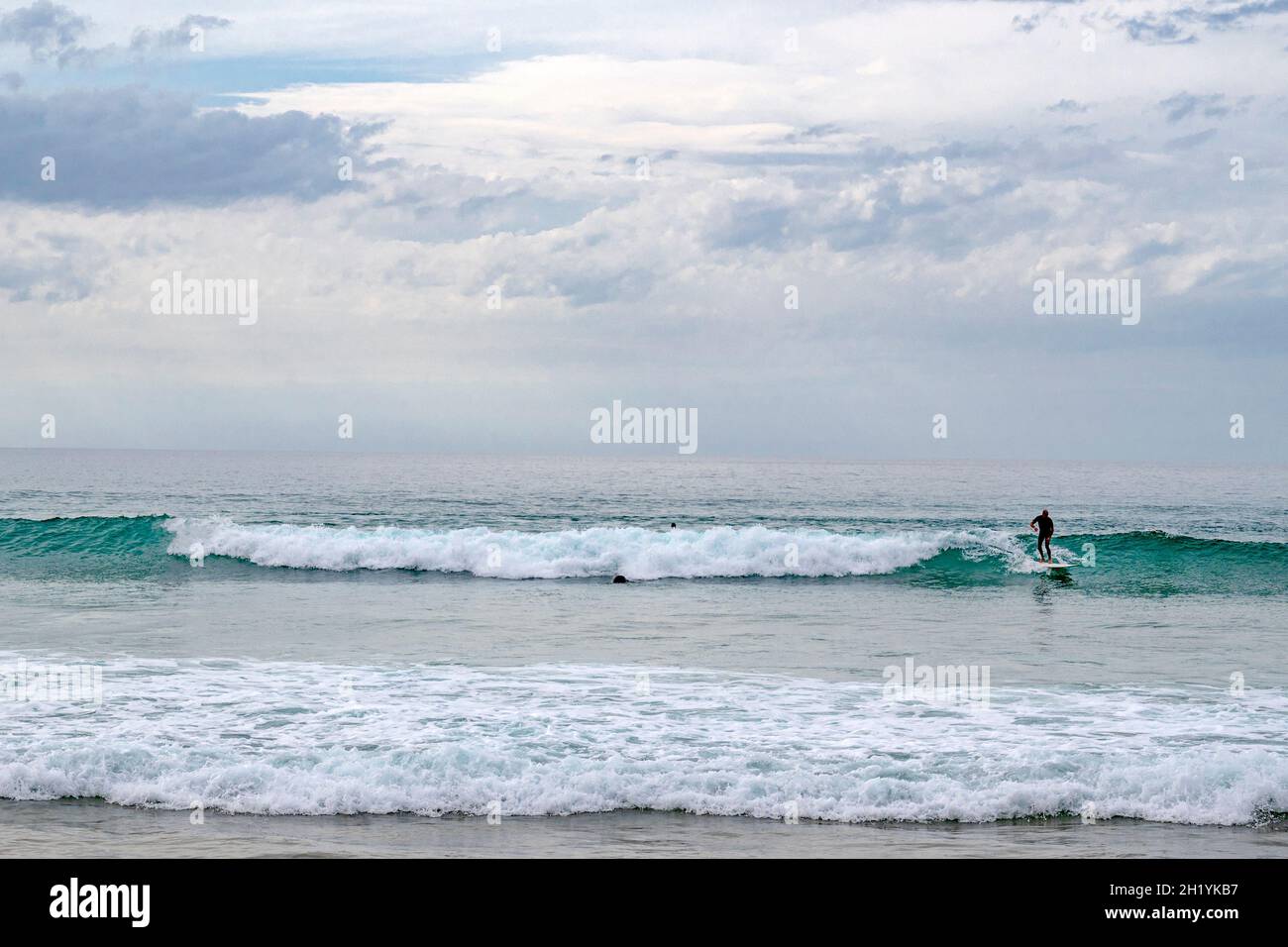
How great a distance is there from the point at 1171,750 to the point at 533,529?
3324cm

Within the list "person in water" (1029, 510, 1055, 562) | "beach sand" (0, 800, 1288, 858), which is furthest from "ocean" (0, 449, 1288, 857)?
"person in water" (1029, 510, 1055, 562)

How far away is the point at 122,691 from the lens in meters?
13.5

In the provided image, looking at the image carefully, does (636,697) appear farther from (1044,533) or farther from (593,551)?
(1044,533)

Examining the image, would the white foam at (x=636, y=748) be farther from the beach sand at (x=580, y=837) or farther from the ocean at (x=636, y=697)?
the beach sand at (x=580, y=837)

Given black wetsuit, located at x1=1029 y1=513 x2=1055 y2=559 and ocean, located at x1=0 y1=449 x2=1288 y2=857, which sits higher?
black wetsuit, located at x1=1029 y1=513 x2=1055 y2=559

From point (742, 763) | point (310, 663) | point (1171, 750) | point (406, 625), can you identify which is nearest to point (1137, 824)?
point (1171, 750)

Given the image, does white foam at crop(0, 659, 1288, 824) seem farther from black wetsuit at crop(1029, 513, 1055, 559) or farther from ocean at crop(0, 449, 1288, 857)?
black wetsuit at crop(1029, 513, 1055, 559)

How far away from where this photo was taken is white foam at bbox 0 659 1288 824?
375 inches

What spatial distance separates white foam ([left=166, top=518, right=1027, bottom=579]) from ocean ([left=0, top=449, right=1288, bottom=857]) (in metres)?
0.13

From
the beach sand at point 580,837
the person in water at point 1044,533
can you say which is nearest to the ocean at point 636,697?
the beach sand at point 580,837

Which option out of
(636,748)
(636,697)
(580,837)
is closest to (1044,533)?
(636,697)

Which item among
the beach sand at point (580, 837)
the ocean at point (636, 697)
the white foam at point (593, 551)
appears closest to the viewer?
the beach sand at point (580, 837)

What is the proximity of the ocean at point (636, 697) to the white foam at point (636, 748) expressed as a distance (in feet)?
Result: 0.13

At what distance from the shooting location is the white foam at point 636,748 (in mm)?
9516
